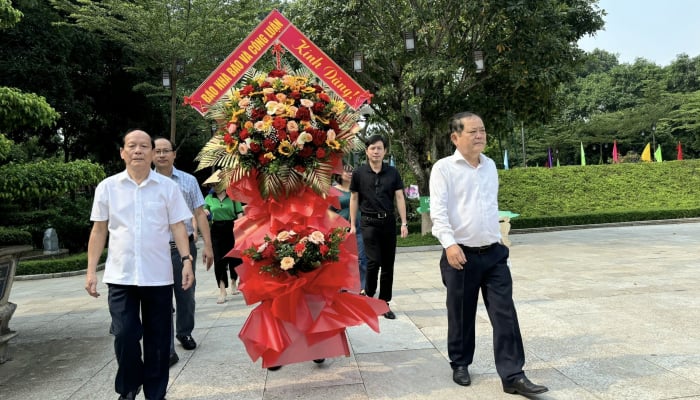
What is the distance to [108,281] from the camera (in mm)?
2822

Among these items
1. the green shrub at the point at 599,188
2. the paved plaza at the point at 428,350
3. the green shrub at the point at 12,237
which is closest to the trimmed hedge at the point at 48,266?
the green shrub at the point at 12,237

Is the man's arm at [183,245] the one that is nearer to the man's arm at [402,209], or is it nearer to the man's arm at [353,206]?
the man's arm at [353,206]

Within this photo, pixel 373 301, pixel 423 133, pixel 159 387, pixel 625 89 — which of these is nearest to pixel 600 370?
pixel 373 301

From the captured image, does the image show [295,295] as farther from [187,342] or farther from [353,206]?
[353,206]

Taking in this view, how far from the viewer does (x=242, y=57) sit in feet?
19.0

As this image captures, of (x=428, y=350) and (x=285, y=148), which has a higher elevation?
(x=285, y=148)

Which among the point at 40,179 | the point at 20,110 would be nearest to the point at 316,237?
the point at 40,179

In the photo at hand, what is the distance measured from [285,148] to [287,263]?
0.74m

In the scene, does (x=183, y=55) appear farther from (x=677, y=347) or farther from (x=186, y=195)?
(x=677, y=347)

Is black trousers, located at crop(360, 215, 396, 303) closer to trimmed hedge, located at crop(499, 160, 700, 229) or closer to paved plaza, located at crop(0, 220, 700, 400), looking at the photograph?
paved plaza, located at crop(0, 220, 700, 400)

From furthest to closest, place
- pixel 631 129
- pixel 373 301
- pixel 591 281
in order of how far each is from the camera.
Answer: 1. pixel 631 129
2. pixel 591 281
3. pixel 373 301

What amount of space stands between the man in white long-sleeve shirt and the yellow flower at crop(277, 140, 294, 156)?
0.93m

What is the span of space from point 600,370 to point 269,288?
2181mm

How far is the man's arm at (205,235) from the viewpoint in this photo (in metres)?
3.70
